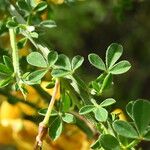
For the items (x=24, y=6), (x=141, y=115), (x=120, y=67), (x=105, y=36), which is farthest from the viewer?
(x=105, y=36)

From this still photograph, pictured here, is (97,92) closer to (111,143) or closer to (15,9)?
(111,143)

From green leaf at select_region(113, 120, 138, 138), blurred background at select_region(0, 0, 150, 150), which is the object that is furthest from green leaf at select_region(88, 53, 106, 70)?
blurred background at select_region(0, 0, 150, 150)

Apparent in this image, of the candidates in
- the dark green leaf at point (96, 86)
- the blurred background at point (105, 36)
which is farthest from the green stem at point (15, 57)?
the blurred background at point (105, 36)

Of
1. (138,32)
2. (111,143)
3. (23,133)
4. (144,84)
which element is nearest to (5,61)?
(111,143)

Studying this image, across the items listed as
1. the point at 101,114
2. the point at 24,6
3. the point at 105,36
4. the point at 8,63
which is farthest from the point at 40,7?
the point at 105,36

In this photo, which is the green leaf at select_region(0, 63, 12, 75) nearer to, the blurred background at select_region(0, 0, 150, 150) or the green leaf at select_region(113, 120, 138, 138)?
the green leaf at select_region(113, 120, 138, 138)

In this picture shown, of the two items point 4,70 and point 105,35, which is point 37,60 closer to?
point 4,70

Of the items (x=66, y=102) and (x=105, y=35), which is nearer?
(x=66, y=102)
